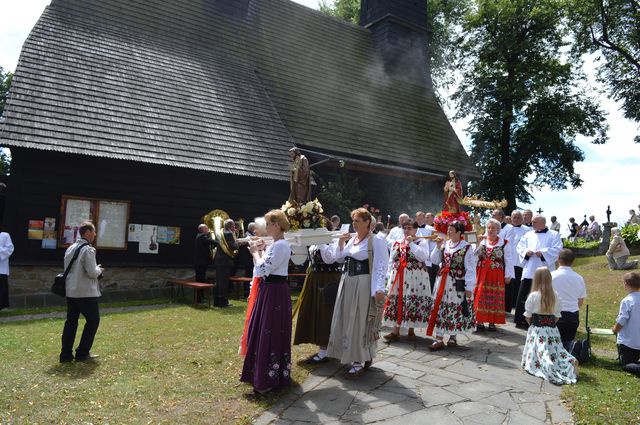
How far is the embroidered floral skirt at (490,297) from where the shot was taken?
812cm

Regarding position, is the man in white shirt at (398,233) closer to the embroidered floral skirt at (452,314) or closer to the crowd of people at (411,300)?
the crowd of people at (411,300)

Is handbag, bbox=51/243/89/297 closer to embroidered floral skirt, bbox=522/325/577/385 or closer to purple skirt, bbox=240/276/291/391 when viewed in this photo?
purple skirt, bbox=240/276/291/391

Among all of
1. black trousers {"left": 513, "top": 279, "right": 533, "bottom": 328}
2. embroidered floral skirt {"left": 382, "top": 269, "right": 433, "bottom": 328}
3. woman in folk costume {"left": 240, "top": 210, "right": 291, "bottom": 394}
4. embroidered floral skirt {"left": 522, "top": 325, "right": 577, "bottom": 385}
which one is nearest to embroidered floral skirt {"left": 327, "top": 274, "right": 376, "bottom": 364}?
woman in folk costume {"left": 240, "top": 210, "right": 291, "bottom": 394}

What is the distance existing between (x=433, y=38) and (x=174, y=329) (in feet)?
82.0

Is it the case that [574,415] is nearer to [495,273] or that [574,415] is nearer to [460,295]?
[460,295]

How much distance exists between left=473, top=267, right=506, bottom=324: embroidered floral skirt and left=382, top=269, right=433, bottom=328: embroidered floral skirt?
1.25m

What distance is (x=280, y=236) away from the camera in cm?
515

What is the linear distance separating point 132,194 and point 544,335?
1014cm

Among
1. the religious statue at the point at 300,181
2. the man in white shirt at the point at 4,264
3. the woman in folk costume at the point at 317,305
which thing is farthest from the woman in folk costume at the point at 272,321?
the man in white shirt at the point at 4,264

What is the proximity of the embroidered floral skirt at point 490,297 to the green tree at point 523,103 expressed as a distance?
16.8 m

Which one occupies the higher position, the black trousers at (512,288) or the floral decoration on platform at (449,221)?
the floral decoration on platform at (449,221)

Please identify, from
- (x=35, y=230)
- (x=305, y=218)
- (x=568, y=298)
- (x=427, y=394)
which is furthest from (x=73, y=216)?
(x=568, y=298)

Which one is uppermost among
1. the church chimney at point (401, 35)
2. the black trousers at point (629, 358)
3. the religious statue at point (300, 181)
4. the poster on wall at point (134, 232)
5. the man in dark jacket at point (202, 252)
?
the church chimney at point (401, 35)

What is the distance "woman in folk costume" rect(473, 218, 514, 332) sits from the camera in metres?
8.15
